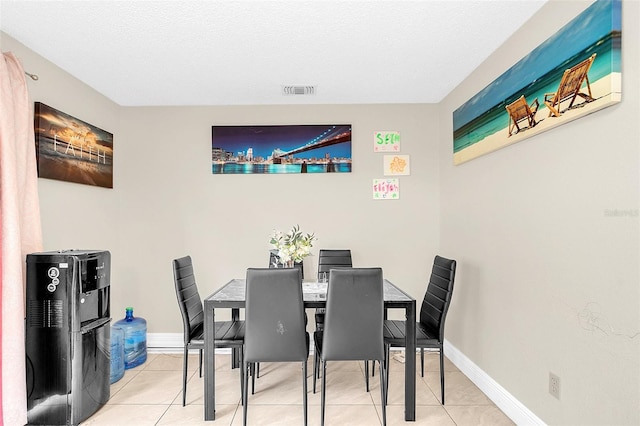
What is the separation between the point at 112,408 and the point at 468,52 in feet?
12.3

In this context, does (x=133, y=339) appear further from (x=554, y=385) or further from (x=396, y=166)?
(x=554, y=385)

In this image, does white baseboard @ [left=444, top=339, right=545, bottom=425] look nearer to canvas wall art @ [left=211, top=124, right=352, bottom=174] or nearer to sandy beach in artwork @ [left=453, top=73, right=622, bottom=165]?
sandy beach in artwork @ [left=453, top=73, right=622, bottom=165]

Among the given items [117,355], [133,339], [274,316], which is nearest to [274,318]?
[274,316]

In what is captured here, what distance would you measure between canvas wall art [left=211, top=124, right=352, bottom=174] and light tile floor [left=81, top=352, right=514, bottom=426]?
1983mm

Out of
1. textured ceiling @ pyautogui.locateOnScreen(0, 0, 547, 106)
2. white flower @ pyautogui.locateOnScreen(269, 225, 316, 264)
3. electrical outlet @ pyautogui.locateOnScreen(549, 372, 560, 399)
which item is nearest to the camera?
electrical outlet @ pyautogui.locateOnScreen(549, 372, 560, 399)

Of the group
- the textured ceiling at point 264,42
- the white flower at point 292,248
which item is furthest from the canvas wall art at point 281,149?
the white flower at point 292,248

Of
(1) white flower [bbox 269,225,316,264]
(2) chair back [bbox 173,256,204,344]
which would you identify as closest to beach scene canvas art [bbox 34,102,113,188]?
(2) chair back [bbox 173,256,204,344]

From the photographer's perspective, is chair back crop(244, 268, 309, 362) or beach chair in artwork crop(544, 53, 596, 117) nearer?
beach chair in artwork crop(544, 53, 596, 117)

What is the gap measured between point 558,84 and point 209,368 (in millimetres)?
2751

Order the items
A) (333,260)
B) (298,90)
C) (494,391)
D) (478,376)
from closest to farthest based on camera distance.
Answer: (494,391) → (478,376) → (298,90) → (333,260)

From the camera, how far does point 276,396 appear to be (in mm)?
2898

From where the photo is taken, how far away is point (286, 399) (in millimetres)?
2852

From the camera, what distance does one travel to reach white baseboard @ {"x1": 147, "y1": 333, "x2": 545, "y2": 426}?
2.42 metres

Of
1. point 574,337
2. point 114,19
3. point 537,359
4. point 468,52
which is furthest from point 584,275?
point 114,19
